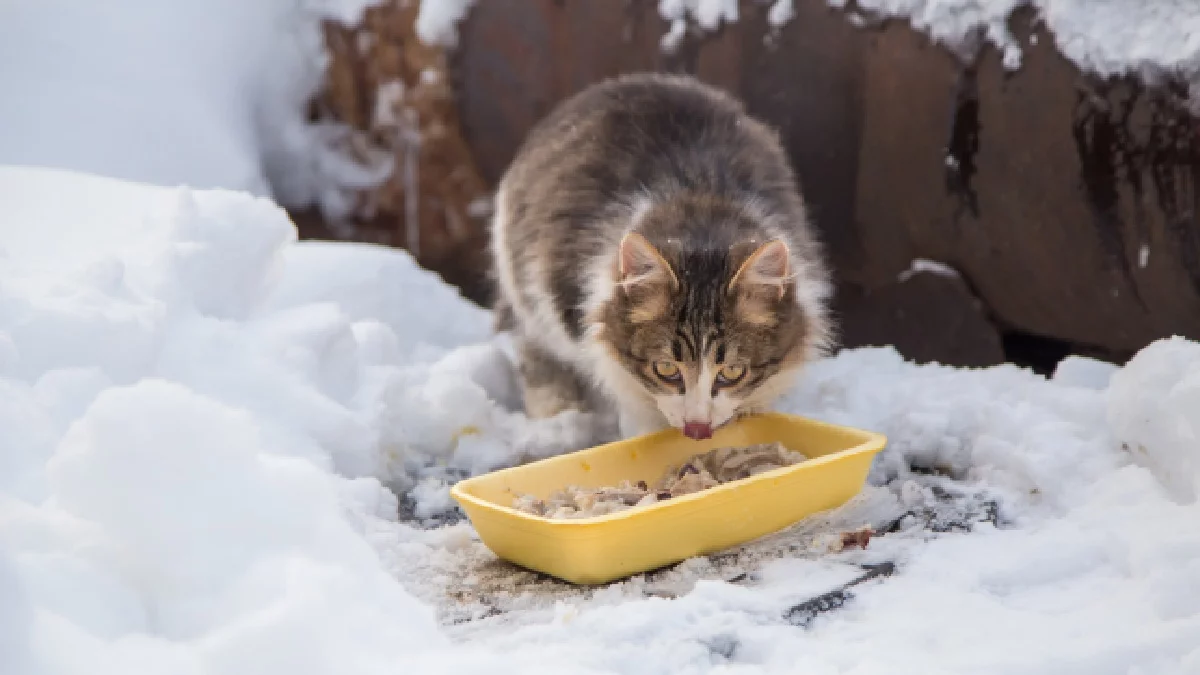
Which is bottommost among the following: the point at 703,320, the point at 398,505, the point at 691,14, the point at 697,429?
the point at 398,505

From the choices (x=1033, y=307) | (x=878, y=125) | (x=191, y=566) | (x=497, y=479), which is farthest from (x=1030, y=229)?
(x=191, y=566)

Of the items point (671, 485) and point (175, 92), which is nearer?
point (671, 485)

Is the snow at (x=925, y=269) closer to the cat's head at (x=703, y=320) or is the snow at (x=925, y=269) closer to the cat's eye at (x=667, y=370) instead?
the cat's head at (x=703, y=320)

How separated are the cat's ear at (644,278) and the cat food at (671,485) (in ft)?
1.20

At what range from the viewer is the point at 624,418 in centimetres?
279

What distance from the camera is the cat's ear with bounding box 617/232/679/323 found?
2385mm

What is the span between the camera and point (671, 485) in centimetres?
246

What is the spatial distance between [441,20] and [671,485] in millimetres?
2508

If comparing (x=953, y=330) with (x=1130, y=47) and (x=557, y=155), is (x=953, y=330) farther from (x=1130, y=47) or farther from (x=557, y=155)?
(x=557, y=155)

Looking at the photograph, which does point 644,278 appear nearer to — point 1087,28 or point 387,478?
point 387,478

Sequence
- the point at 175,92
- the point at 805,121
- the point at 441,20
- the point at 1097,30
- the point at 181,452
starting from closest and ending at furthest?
1. the point at 181,452
2. the point at 1097,30
3. the point at 805,121
4. the point at 175,92
5. the point at 441,20

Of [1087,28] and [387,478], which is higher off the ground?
[1087,28]

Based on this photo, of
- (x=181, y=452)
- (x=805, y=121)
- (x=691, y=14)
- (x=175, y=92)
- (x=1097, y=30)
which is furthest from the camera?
(x=175, y=92)

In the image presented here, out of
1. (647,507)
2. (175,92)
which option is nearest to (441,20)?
(175,92)
